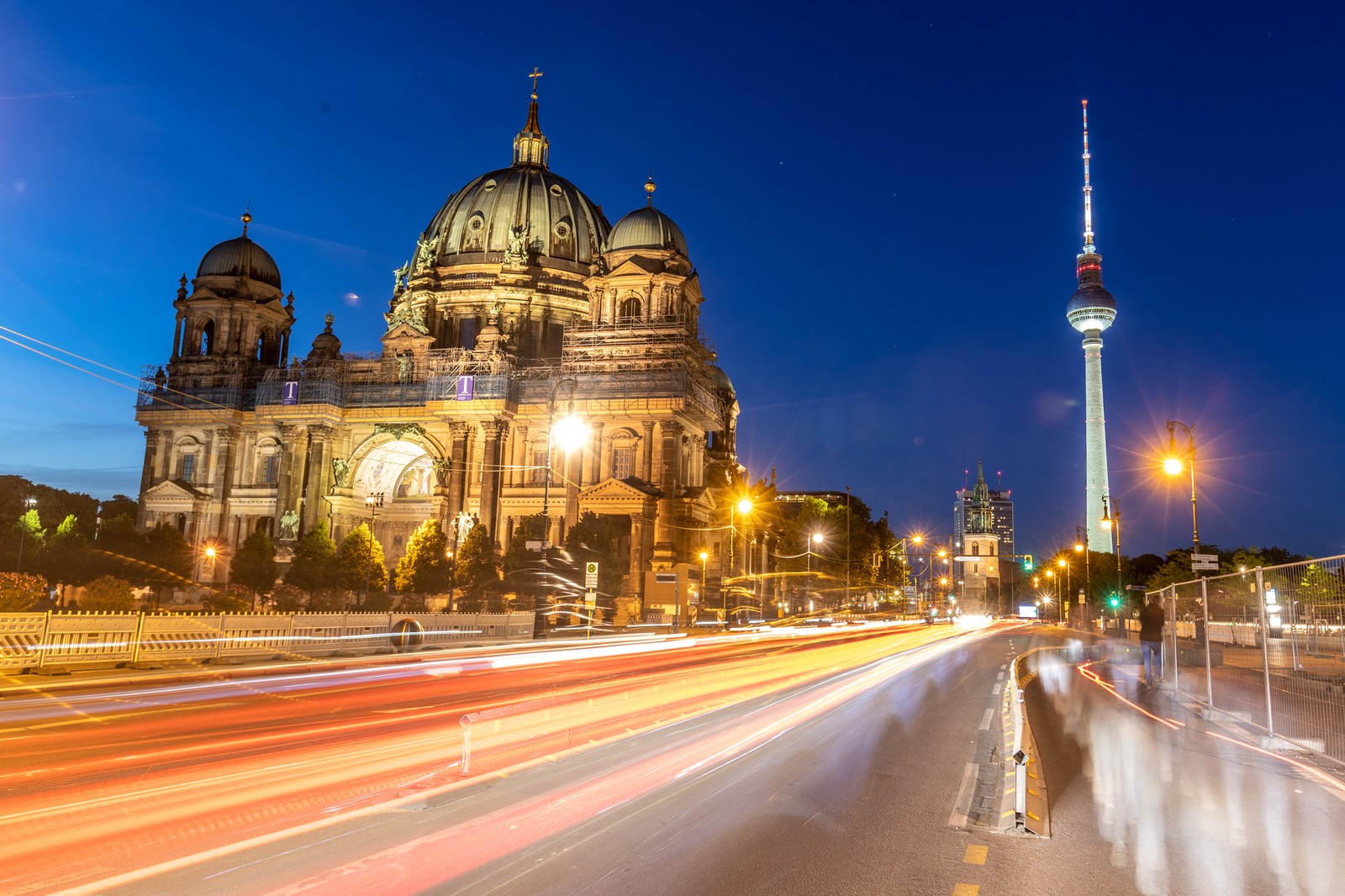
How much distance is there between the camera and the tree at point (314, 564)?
64.9 meters

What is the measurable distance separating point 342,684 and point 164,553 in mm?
56218

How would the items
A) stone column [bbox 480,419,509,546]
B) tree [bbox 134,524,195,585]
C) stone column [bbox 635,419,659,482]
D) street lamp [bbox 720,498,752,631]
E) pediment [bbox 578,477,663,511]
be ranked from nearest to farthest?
street lamp [bbox 720,498,752,631]
tree [bbox 134,524,195,585]
pediment [bbox 578,477,663,511]
stone column [bbox 635,419,659,482]
stone column [bbox 480,419,509,546]

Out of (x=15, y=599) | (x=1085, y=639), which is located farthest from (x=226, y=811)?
(x=1085, y=639)

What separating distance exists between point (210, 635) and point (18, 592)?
712 cm

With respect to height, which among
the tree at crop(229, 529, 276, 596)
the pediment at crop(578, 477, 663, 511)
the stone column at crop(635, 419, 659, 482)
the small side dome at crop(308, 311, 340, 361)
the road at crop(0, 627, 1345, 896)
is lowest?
the road at crop(0, 627, 1345, 896)

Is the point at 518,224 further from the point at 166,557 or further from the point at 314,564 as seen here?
the point at 166,557

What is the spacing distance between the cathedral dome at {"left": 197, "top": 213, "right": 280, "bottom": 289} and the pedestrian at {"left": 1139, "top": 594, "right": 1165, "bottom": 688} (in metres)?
85.6

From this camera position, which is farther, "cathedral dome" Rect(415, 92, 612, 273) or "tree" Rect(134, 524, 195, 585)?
"cathedral dome" Rect(415, 92, 612, 273)

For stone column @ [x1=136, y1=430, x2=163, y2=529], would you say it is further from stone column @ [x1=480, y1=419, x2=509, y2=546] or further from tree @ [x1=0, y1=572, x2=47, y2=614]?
tree @ [x1=0, y1=572, x2=47, y2=614]

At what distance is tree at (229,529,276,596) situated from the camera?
66094mm

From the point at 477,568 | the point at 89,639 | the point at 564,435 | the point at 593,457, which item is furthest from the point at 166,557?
the point at 89,639

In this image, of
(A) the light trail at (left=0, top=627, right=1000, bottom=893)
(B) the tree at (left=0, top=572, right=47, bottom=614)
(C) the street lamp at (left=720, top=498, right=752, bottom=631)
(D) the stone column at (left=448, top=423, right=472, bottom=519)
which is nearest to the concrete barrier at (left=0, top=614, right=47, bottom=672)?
(A) the light trail at (left=0, top=627, right=1000, bottom=893)

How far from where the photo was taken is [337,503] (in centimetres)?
7969

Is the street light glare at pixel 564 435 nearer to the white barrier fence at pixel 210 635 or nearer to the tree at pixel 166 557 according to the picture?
the tree at pixel 166 557
